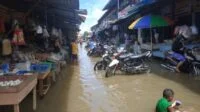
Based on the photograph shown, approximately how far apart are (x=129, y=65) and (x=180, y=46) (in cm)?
216

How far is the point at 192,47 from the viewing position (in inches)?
536

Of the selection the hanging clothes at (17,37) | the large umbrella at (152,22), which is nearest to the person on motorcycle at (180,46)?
the large umbrella at (152,22)

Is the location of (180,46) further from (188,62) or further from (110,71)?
(110,71)

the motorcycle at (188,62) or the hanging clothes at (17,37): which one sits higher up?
the hanging clothes at (17,37)

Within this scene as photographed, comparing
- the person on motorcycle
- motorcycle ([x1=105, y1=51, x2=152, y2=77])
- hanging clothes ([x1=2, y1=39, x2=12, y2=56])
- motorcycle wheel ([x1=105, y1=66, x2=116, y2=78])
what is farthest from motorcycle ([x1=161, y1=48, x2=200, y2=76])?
hanging clothes ([x1=2, y1=39, x2=12, y2=56])

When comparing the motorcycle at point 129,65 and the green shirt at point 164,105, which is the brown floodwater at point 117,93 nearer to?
the motorcycle at point 129,65

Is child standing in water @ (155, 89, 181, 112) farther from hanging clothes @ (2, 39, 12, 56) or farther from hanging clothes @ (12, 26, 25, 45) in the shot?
hanging clothes @ (12, 26, 25, 45)

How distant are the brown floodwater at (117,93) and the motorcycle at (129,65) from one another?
30 cm

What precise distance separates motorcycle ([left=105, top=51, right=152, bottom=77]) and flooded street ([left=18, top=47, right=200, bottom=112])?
0.38 meters

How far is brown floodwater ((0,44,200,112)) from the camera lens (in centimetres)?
833

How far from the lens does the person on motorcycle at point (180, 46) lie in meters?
13.2

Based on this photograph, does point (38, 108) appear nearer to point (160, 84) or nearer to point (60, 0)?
point (160, 84)

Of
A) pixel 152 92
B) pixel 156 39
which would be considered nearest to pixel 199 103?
pixel 152 92

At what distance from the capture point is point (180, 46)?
1371 cm
